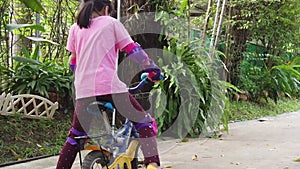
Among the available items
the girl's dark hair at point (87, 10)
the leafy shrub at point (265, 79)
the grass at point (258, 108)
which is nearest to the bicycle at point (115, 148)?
the girl's dark hair at point (87, 10)

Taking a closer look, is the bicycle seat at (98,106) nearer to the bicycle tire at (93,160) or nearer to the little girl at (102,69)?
the little girl at (102,69)

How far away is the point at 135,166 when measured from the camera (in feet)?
7.77

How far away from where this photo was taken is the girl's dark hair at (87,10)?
2174mm

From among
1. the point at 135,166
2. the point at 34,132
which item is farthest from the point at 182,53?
the point at 135,166

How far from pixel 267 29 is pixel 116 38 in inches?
248

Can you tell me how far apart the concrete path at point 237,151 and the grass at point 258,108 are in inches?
42.4

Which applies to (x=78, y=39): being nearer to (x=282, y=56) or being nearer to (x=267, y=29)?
(x=267, y=29)

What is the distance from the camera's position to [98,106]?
213 cm

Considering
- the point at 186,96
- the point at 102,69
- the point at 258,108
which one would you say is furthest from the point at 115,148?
the point at 258,108

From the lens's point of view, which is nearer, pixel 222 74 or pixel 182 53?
pixel 182 53

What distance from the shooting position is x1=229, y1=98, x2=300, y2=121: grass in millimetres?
6575

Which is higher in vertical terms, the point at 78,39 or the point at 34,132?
the point at 78,39

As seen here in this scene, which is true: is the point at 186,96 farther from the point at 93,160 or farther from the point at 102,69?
the point at 102,69

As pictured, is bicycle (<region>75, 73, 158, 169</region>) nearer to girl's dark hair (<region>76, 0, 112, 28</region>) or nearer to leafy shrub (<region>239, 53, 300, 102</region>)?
girl's dark hair (<region>76, 0, 112, 28</region>)
